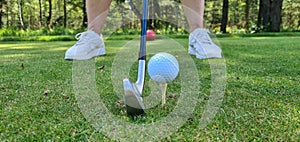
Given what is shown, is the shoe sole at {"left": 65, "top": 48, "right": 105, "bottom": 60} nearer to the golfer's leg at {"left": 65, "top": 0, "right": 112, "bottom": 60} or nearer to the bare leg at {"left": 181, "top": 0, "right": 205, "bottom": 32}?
the golfer's leg at {"left": 65, "top": 0, "right": 112, "bottom": 60}

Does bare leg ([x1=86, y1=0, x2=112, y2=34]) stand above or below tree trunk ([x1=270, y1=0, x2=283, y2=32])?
below

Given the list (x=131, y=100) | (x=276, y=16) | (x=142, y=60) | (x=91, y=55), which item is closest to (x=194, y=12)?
(x=91, y=55)

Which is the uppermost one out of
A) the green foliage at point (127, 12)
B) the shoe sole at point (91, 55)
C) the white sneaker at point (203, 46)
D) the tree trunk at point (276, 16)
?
the green foliage at point (127, 12)

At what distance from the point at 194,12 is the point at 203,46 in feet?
1.06

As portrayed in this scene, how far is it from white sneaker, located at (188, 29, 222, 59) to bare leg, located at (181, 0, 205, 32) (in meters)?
0.07

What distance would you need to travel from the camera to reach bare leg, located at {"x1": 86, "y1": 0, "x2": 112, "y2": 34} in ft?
7.93

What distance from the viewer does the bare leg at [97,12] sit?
95.2 inches

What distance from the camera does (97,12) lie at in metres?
2.45

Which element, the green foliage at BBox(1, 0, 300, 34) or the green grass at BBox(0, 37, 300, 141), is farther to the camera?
the green foliage at BBox(1, 0, 300, 34)

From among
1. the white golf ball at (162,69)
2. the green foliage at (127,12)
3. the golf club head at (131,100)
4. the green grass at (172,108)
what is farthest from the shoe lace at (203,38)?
the green foliage at (127,12)

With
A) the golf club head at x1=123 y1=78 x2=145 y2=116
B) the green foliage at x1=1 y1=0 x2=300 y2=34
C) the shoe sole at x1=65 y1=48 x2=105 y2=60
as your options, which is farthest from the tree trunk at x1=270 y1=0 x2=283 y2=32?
the golf club head at x1=123 y1=78 x2=145 y2=116

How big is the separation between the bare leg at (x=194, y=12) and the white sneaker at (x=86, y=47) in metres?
0.77

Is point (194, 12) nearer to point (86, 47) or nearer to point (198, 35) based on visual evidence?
point (198, 35)

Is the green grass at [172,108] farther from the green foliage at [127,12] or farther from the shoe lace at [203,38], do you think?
the green foliage at [127,12]
